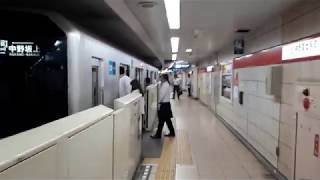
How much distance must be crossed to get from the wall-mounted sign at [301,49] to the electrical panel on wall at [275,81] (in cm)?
21

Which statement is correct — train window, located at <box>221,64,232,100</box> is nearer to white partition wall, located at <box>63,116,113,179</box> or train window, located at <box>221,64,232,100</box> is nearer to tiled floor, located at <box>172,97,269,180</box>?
tiled floor, located at <box>172,97,269,180</box>

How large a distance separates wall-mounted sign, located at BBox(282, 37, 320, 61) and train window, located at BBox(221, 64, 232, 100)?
474 centimetres

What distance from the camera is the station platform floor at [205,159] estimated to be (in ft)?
15.7

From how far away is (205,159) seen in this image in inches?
223

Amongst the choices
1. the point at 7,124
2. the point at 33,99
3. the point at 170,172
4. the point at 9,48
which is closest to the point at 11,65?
the point at 9,48

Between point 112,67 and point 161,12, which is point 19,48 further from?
point 161,12

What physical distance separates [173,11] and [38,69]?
2131 mm

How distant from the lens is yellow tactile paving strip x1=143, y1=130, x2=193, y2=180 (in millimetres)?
4766

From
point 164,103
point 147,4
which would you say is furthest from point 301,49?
point 164,103

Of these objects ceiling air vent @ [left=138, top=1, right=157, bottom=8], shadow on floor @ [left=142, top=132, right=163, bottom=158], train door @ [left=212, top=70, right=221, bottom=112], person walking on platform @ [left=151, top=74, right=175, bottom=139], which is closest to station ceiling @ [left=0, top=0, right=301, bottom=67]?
ceiling air vent @ [left=138, top=1, right=157, bottom=8]

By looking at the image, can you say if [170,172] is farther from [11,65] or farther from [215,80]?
[215,80]

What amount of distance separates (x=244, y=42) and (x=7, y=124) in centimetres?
564

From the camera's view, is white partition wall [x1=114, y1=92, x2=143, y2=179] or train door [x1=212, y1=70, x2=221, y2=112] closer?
white partition wall [x1=114, y1=92, x2=143, y2=179]

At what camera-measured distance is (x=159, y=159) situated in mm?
5504
